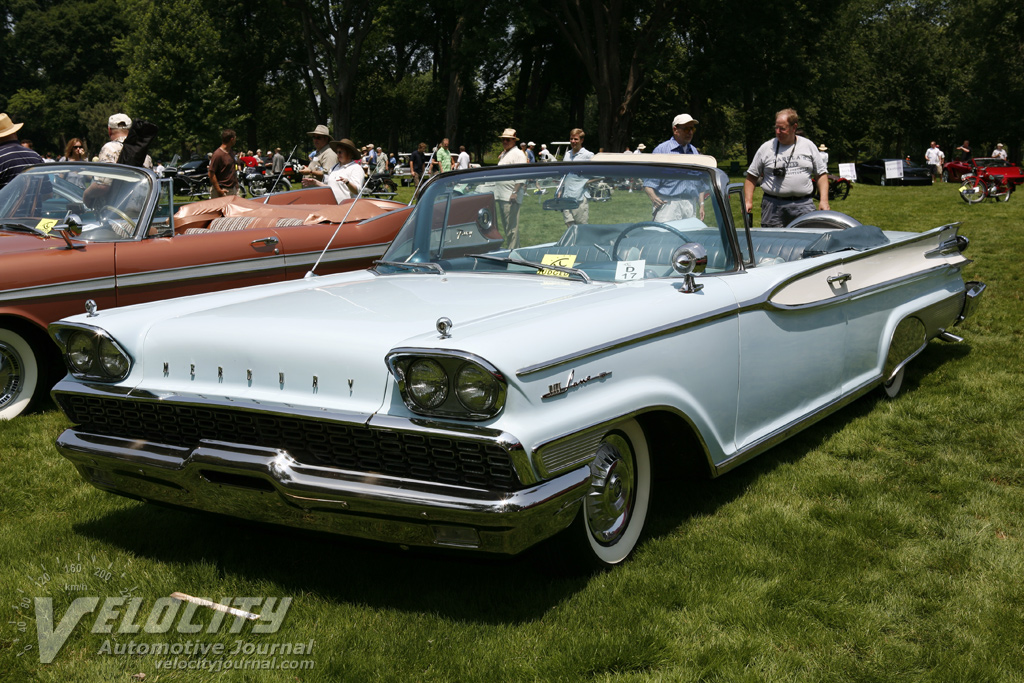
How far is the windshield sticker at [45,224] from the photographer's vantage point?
234 inches

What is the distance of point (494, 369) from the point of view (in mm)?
2580

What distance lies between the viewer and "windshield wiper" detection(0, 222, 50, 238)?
5.91 meters

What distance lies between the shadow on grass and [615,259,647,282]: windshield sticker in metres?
0.99

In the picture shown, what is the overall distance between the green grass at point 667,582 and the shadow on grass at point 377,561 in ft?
0.03

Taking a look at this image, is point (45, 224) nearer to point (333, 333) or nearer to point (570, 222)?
point (570, 222)

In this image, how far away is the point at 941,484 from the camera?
164 inches

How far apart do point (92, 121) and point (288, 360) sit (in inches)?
2559

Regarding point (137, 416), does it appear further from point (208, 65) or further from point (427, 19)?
point (208, 65)

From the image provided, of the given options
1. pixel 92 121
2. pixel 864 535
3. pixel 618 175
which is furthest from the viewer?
pixel 92 121

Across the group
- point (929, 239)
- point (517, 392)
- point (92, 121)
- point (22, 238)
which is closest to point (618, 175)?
point (517, 392)

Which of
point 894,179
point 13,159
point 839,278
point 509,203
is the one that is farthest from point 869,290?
point 894,179

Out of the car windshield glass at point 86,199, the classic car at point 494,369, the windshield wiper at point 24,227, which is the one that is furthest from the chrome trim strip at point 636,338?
the windshield wiper at point 24,227

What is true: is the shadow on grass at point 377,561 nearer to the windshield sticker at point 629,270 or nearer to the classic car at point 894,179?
the windshield sticker at point 629,270

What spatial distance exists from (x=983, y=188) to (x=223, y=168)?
53.3 ft
